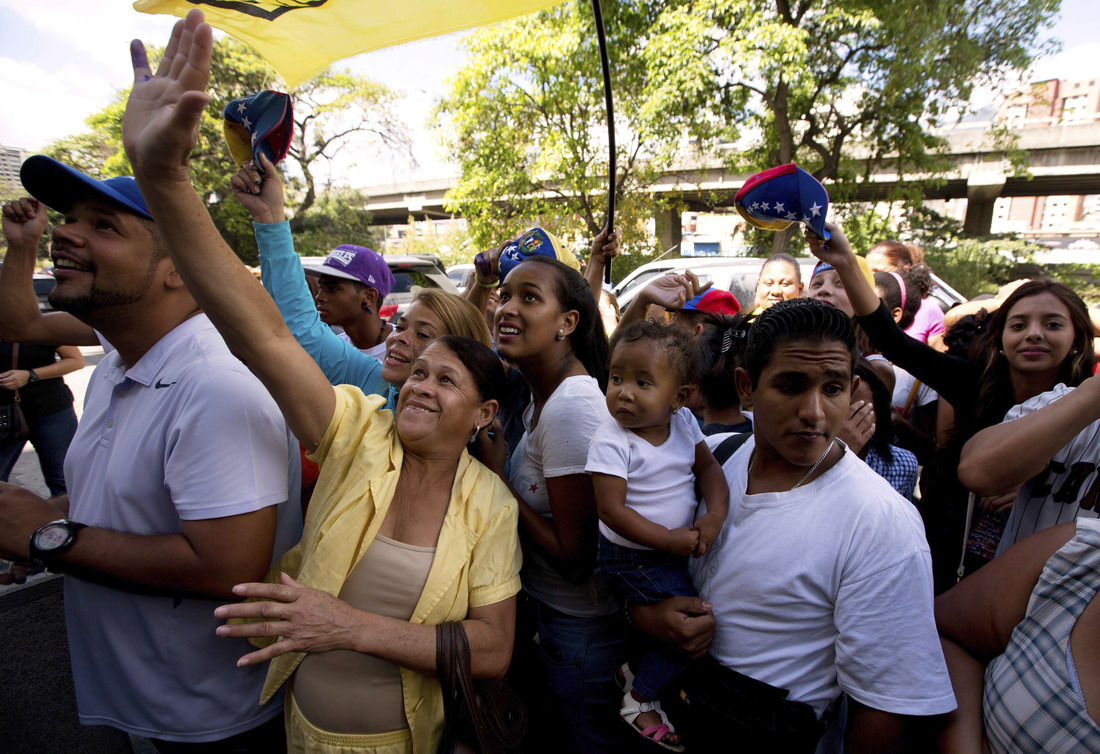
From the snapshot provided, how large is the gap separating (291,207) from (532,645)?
90.3 ft

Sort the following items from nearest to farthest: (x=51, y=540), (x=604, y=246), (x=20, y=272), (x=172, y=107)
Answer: (x=172, y=107) → (x=51, y=540) → (x=20, y=272) → (x=604, y=246)

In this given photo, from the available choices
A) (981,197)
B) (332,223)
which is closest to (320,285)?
(981,197)

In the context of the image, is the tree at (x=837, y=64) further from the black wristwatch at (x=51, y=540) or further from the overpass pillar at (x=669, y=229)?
the black wristwatch at (x=51, y=540)

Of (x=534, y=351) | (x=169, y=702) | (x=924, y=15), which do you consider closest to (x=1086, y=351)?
(x=534, y=351)

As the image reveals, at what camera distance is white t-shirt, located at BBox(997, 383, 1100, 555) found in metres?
1.74

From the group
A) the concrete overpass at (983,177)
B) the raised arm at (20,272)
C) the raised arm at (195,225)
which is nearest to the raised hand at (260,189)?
the raised arm at (195,225)

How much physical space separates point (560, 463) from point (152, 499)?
1115 millimetres

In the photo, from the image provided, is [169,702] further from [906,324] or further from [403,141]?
[403,141]

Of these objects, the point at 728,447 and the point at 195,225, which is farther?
the point at 728,447

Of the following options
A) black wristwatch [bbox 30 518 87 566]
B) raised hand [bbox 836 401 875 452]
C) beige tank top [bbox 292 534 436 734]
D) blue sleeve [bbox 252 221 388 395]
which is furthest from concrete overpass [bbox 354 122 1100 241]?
black wristwatch [bbox 30 518 87 566]

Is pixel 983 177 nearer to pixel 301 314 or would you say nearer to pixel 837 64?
pixel 837 64

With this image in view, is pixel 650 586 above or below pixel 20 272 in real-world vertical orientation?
below

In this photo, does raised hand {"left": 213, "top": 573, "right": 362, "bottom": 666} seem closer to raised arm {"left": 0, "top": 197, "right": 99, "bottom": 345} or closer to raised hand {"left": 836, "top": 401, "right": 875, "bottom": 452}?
raised hand {"left": 836, "top": 401, "right": 875, "bottom": 452}

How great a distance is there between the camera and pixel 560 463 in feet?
5.76
